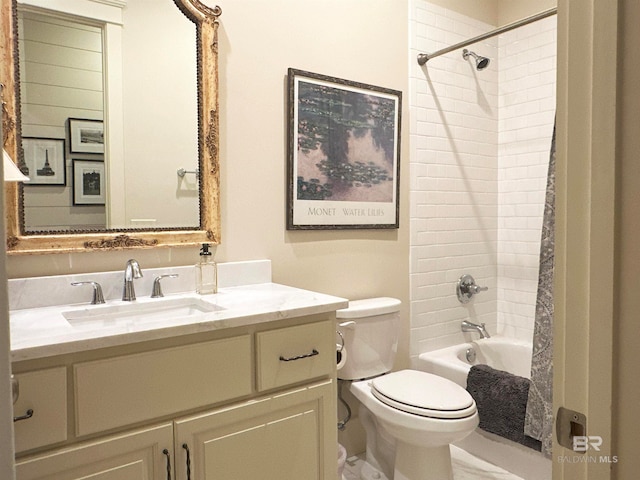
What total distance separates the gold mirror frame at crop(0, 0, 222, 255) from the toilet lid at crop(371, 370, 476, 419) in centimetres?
94

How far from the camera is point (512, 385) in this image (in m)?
2.26

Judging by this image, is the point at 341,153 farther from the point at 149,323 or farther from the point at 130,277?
the point at 149,323

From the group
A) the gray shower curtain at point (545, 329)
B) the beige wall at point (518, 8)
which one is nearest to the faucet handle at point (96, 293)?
the gray shower curtain at point (545, 329)

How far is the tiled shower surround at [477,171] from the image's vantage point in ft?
8.84

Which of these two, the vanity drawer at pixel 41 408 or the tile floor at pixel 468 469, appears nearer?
the vanity drawer at pixel 41 408

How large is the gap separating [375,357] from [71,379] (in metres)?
1.40

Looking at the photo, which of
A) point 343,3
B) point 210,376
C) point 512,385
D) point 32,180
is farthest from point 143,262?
point 512,385

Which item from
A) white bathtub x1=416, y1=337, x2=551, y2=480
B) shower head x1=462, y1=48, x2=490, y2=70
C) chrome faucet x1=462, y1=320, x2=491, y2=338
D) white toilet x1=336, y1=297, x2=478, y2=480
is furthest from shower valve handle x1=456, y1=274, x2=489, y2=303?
shower head x1=462, y1=48, x2=490, y2=70

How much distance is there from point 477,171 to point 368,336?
133cm

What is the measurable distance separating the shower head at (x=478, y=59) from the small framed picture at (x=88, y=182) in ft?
6.73

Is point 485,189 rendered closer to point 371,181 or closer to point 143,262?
point 371,181

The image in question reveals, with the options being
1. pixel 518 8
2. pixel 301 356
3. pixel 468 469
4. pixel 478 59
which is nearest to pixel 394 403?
pixel 301 356

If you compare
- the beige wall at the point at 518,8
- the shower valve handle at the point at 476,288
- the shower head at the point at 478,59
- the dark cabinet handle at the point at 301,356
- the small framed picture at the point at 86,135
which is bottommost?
the dark cabinet handle at the point at 301,356

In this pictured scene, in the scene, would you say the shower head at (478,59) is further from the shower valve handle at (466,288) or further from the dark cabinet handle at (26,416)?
the dark cabinet handle at (26,416)
